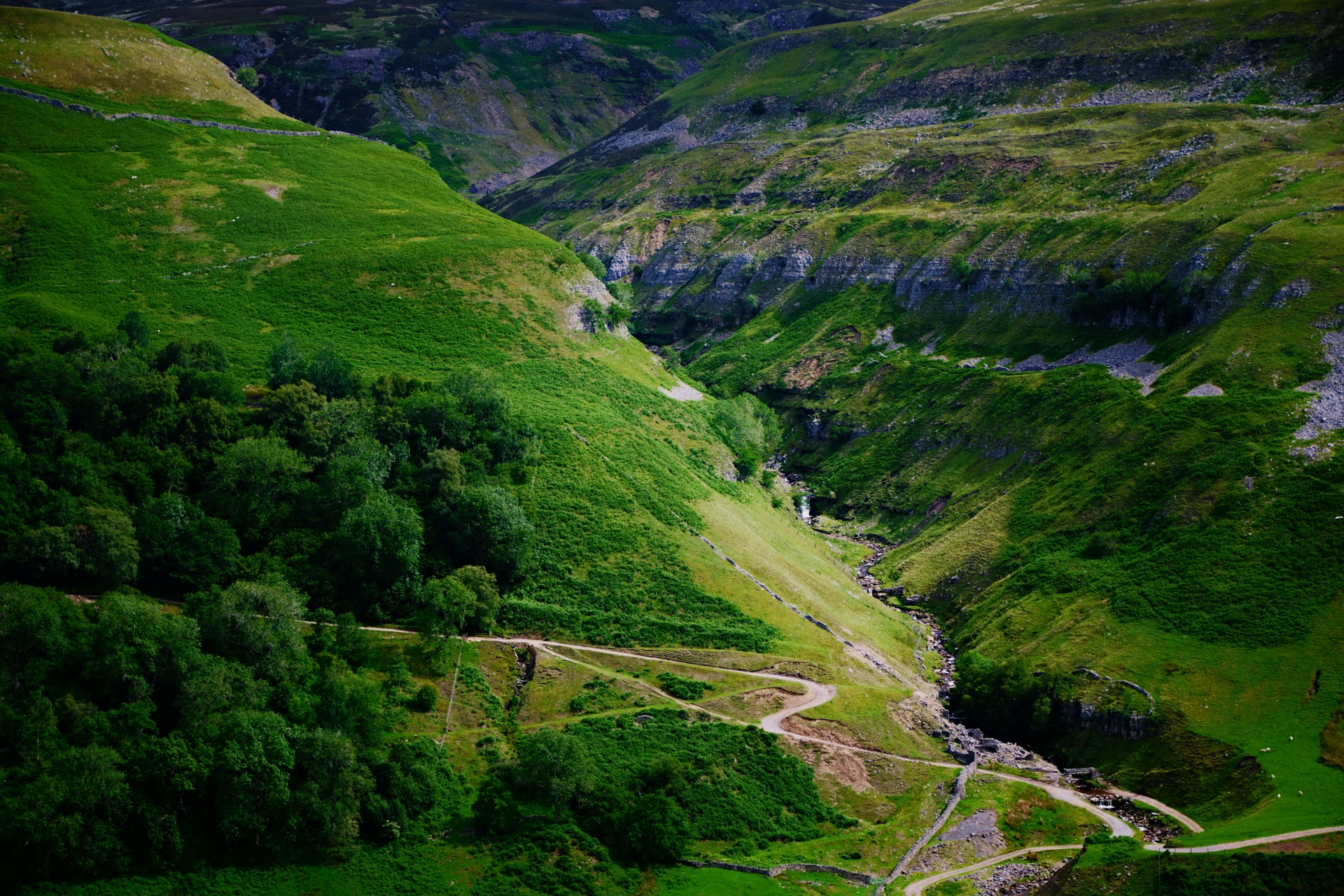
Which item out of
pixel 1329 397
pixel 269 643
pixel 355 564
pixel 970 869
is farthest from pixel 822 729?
pixel 1329 397

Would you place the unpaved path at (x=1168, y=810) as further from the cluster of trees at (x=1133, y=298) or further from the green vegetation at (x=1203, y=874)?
the cluster of trees at (x=1133, y=298)

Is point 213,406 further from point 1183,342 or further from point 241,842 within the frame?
point 1183,342

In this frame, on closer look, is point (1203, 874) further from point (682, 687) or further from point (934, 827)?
point (682, 687)

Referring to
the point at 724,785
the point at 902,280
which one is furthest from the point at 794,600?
the point at 902,280

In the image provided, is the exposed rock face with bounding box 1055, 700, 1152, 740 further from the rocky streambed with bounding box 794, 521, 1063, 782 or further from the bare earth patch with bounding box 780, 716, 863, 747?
the bare earth patch with bounding box 780, 716, 863, 747

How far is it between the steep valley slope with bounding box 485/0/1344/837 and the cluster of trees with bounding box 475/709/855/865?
25.2 meters

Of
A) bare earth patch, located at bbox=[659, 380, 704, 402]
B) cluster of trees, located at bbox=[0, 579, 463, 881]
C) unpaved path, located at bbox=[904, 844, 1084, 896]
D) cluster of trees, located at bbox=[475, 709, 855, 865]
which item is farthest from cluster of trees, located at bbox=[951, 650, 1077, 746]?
bare earth patch, located at bbox=[659, 380, 704, 402]

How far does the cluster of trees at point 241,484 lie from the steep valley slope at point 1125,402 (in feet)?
168

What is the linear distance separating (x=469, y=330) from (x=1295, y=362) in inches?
3537

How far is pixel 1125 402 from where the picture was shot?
113250 mm

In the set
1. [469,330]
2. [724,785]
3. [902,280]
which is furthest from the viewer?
[902,280]

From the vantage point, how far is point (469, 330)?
116188 mm

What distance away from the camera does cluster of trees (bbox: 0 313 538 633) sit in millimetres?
71125

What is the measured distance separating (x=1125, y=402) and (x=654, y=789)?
245 feet
